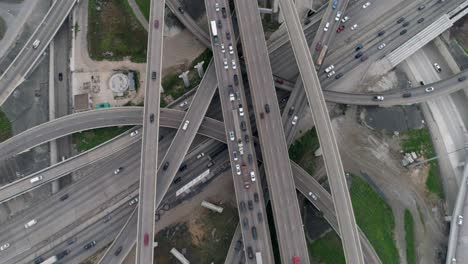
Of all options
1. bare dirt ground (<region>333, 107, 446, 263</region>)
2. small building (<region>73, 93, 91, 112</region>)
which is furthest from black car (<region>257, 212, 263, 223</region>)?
small building (<region>73, 93, 91, 112</region>)

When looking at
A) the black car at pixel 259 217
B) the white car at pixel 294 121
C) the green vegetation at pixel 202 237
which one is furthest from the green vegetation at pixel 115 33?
the black car at pixel 259 217

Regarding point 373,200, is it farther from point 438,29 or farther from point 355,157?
point 438,29

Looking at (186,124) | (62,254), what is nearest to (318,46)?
(186,124)

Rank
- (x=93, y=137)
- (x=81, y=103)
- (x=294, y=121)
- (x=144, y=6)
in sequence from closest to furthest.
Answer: (x=294, y=121)
(x=93, y=137)
(x=81, y=103)
(x=144, y=6)

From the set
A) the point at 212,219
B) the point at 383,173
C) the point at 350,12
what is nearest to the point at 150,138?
the point at 212,219

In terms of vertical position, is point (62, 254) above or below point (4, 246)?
below

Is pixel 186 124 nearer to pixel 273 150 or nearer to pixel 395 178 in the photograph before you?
pixel 273 150

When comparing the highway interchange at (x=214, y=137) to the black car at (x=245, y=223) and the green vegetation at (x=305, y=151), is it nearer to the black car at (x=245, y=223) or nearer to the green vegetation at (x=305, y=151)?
the black car at (x=245, y=223)
